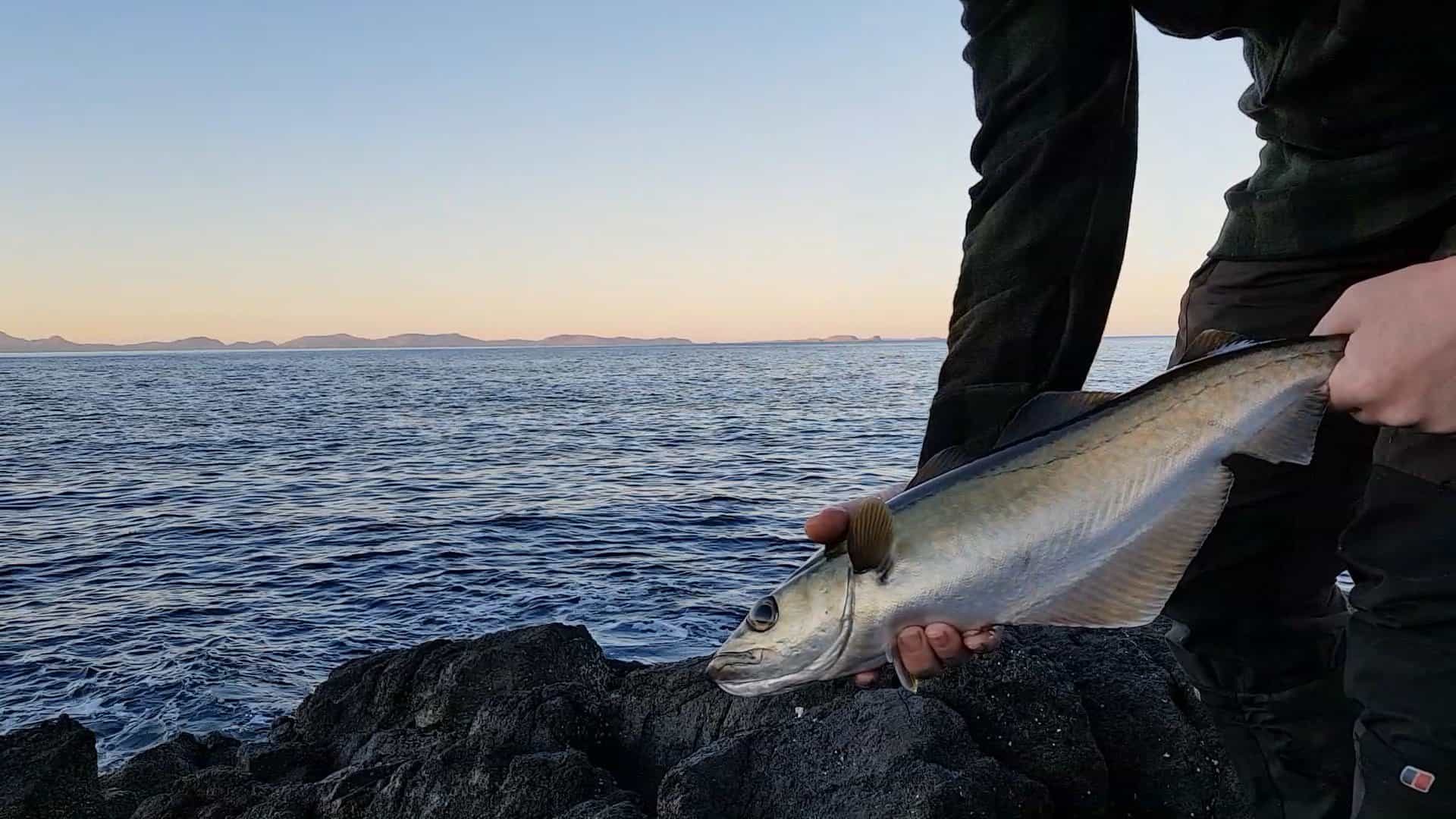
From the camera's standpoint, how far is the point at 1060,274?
2914 mm

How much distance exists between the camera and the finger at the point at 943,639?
2.41 m

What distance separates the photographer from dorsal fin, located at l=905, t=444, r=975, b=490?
9.19 feet

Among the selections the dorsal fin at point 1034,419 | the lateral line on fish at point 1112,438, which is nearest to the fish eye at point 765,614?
the dorsal fin at point 1034,419

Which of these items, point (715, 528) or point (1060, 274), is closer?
point (1060, 274)

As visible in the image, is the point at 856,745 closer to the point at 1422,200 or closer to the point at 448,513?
the point at 1422,200

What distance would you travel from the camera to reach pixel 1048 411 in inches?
102

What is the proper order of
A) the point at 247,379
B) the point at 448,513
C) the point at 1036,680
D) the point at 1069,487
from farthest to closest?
1. the point at 247,379
2. the point at 448,513
3. the point at 1036,680
4. the point at 1069,487

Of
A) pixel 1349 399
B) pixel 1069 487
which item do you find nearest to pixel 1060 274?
pixel 1069 487

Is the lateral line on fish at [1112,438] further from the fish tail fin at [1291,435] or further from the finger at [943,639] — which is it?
the finger at [943,639]

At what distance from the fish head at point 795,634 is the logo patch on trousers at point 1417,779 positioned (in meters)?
1.20

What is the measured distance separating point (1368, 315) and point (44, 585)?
19.3 metres

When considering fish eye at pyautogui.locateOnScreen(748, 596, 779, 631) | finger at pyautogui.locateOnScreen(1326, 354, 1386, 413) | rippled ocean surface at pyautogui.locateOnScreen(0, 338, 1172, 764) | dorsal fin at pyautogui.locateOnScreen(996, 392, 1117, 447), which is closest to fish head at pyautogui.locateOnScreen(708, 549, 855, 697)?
fish eye at pyautogui.locateOnScreen(748, 596, 779, 631)

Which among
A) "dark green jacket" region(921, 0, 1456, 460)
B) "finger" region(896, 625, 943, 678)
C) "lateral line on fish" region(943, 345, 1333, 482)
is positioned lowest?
"finger" region(896, 625, 943, 678)

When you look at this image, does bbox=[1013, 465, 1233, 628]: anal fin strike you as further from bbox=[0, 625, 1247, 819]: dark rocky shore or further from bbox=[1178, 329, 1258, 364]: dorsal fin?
bbox=[0, 625, 1247, 819]: dark rocky shore
